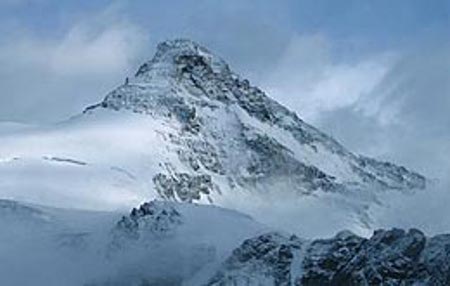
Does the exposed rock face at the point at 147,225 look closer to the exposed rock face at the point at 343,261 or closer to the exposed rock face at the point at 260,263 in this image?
the exposed rock face at the point at 260,263

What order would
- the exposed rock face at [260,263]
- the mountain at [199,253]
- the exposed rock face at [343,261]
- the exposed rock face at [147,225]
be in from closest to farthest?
the exposed rock face at [343,261]
the mountain at [199,253]
the exposed rock face at [260,263]
the exposed rock face at [147,225]

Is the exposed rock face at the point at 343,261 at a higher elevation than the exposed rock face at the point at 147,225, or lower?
lower

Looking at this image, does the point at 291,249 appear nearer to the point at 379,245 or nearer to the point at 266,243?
the point at 266,243

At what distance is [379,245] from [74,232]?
182ft

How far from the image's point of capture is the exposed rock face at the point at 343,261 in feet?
472

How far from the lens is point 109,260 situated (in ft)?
566

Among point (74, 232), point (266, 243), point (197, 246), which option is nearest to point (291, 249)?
point (266, 243)

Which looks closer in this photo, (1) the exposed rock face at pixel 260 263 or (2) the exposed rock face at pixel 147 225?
(1) the exposed rock face at pixel 260 263

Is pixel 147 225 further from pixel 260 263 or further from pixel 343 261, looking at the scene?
pixel 343 261

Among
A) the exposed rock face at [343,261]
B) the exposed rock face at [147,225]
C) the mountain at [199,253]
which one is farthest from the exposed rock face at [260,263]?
the exposed rock face at [147,225]

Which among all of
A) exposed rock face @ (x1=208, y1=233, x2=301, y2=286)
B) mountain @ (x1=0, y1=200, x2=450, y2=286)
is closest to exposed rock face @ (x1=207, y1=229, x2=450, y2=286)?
exposed rock face @ (x1=208, y1=233, x2=301, y2=286)

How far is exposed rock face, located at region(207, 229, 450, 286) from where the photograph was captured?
144m

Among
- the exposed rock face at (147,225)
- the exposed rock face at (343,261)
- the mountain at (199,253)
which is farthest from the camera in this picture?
the exposed rock face at (147,225)

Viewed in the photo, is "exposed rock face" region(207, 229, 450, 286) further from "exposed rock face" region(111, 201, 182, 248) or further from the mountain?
Result: "exposed rock face" region(111, 201, 182, 248)
